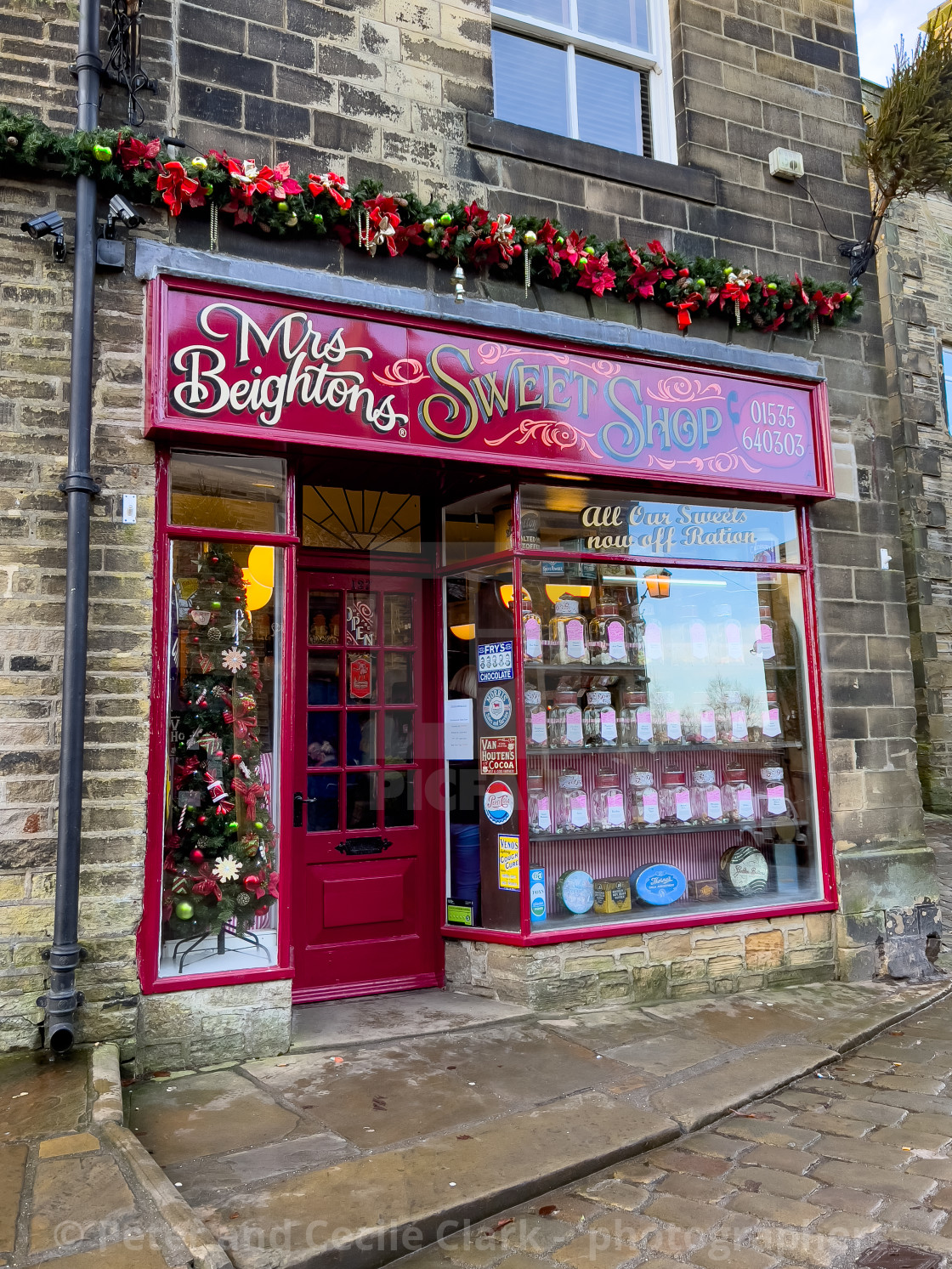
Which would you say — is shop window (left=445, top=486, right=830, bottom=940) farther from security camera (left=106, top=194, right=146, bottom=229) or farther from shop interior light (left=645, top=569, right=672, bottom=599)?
security camera (left=106, top=194, right=146, bottom=229)

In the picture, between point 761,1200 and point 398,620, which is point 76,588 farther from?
point 761,1200

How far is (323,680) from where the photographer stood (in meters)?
5.79

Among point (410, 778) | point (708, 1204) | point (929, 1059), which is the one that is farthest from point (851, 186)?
point (708, 1204)

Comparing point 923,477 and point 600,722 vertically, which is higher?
point 923,477

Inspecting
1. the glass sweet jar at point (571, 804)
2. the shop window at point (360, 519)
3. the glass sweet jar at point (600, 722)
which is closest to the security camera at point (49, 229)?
the shop window at point (360, 519)

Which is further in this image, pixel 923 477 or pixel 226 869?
pixel 923 477

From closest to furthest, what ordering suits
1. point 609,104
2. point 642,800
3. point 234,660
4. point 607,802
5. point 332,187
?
point 234,660 < point 332,187 < point 607,802 < point 642,800 < point 609,104

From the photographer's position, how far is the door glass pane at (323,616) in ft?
19.0

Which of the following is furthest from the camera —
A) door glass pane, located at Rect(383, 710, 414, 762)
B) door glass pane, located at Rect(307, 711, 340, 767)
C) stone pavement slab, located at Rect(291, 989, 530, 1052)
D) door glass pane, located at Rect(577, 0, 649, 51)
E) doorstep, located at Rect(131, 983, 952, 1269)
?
door glass pane, located at Rect(577, 0, 649, 51)

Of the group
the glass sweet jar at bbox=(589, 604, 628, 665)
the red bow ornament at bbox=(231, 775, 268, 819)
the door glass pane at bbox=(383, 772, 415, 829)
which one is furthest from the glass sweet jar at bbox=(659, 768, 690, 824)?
the red bow ornament at bbox=(231, 775, 268, 819)

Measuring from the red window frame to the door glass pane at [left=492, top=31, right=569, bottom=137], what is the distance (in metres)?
3.10

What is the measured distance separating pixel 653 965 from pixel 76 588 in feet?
12.5

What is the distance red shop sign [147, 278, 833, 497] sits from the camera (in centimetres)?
469

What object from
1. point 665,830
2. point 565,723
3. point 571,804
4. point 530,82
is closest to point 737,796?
point 665,830
